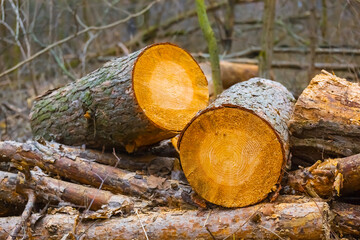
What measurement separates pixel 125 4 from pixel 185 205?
9.67m

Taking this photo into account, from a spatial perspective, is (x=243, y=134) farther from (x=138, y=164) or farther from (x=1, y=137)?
(x=1, y=137)

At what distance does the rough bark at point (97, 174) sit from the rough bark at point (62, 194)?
115mm

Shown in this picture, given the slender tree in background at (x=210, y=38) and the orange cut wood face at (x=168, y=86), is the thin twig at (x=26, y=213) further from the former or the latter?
the slender tree in background at (x=210, y=38)

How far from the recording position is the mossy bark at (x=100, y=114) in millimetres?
3104

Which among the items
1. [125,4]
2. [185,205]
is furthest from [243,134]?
[125,4]

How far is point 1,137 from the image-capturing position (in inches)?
205

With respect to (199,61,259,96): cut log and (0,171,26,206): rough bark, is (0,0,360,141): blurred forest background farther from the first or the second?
(0,171,26,206): rough bark

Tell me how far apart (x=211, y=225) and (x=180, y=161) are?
0.56m

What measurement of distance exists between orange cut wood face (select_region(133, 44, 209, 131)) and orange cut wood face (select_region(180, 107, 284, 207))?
0.51 m

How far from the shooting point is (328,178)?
8.77 feet

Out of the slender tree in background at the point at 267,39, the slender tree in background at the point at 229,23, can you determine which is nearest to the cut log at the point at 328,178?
the slender tree in background at the point at 267,39

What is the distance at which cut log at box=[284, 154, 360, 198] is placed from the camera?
8.51 feet

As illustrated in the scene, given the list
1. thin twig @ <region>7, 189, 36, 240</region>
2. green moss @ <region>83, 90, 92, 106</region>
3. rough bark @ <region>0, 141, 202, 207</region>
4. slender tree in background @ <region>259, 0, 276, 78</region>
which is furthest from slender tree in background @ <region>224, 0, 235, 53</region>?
thin twig @ <region>7, 189, 36, 240</region>

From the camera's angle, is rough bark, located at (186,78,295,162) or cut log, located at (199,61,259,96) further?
cut log, located at (199,61,259,96)
